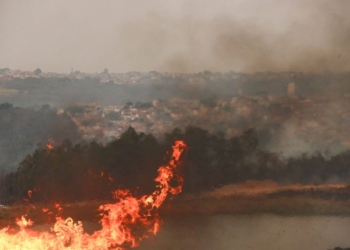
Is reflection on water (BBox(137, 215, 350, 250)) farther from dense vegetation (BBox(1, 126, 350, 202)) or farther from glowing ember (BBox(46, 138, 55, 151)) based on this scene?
glowing ember (BBox(46, 138, 55, 151))

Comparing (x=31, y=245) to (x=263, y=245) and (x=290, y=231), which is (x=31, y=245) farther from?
(x=290, y=231)

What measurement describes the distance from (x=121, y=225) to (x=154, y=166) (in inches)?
42.1

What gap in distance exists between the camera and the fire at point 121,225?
21.2 ft

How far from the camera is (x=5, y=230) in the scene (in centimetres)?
664

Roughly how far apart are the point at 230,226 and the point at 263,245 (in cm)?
59

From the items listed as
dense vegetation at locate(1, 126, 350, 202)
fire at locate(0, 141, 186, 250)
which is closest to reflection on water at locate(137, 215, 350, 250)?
fire at locate(0, 141, 186, 250)

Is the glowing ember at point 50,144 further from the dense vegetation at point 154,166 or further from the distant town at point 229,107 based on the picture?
the distant town at point 229,107

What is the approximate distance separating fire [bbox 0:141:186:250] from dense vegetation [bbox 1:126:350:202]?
0.45 feet

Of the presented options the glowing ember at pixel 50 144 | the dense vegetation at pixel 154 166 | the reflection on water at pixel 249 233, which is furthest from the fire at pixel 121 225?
the glowing ember at pixel 50 144

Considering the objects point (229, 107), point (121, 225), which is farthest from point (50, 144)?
point (229, 107)

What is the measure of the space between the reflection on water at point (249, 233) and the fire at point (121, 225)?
10.1 inches

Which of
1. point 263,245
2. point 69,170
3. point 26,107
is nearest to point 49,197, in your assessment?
point 69,170

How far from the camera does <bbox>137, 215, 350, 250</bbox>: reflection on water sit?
6418 millimetres

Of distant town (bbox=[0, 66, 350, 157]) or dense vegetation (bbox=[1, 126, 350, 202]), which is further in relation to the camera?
distant town (bbox=[0, 66, 350, 157])
